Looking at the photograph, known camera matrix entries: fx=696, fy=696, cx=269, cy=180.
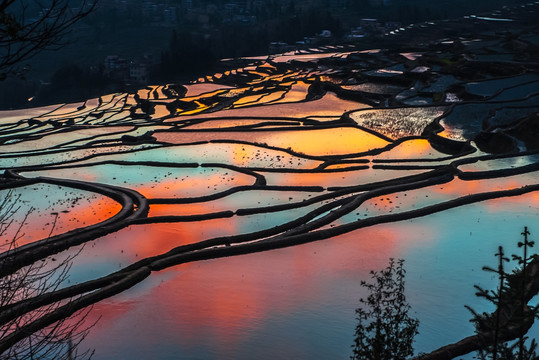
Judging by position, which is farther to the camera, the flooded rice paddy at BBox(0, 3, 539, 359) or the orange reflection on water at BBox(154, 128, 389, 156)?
the orange reflection on water at BBox(154, 128, 389, 156)

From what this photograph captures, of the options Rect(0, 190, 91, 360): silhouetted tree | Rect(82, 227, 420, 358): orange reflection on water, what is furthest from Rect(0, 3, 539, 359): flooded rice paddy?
Rect(0, 190, 91, 360): silhouetted tree

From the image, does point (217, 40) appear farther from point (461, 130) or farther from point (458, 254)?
point (458, 254)

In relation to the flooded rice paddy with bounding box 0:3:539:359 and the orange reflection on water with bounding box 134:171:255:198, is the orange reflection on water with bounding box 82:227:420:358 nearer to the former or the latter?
the flooded rice paddy with bounding box 0:3:539:359

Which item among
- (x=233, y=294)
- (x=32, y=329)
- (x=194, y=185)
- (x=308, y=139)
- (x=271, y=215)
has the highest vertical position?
(x=32, y=329)

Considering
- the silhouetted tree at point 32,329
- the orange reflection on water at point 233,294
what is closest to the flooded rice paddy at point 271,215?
the orange reflection on water at point 233,294

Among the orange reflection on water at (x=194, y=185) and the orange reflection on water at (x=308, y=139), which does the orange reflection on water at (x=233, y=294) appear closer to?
the orange reflection on water at (x=194, y=185)

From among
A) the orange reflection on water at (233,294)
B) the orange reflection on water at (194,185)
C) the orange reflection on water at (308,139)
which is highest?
the orange reflection on water at (233,294)

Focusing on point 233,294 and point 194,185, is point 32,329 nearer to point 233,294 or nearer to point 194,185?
point 233,294

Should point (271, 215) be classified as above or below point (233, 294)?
below

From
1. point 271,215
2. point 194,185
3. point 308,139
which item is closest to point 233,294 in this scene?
point 271,215

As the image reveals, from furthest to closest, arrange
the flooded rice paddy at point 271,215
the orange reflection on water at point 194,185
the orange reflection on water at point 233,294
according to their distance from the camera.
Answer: the orange reflection on water at point 194,185
the flooded rice paddy at point 271,215
the orange reflection on water at point 233,294

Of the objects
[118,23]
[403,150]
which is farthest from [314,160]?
[118,23]

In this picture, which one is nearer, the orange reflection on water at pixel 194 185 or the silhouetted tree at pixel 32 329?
the silhouetted tree at pixel 32 329
